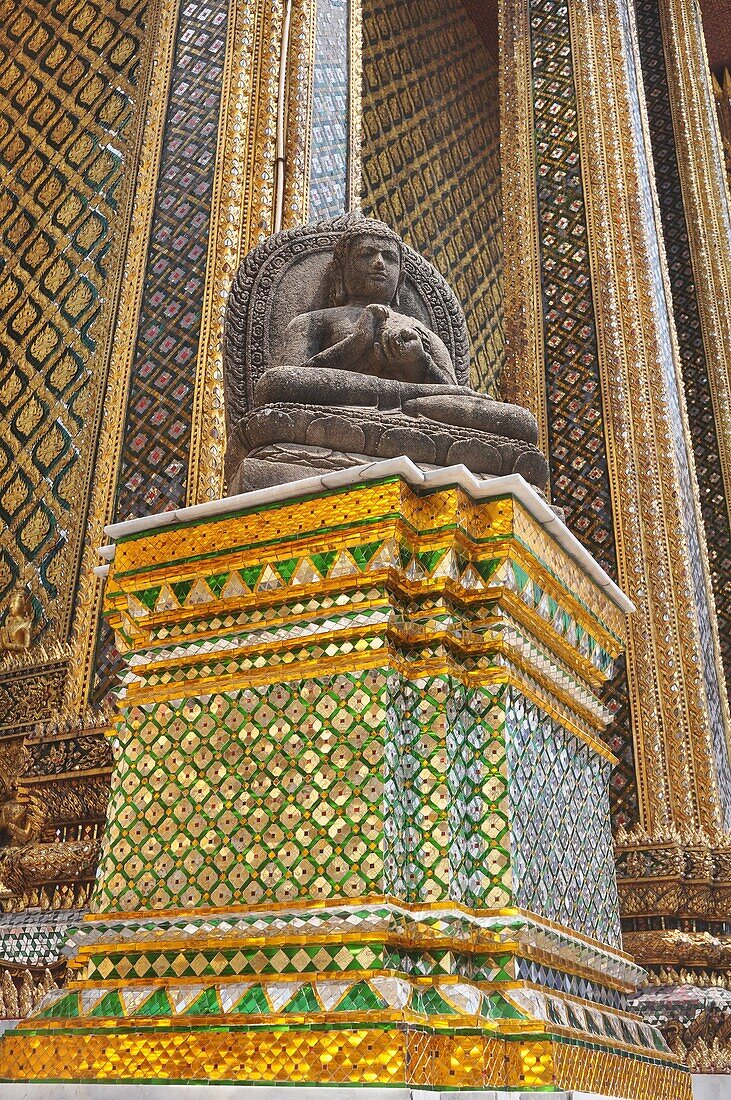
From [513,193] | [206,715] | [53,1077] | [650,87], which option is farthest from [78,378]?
[650,87]

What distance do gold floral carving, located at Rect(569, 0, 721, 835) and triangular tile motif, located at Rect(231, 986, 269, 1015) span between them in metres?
2.31

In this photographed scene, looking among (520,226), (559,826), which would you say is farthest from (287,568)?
(520,226)

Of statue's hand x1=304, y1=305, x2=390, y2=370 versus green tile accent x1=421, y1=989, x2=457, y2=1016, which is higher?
statue's hand x1=304, y1=305, x2=390, y2=370

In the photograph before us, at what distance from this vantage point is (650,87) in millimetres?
7422

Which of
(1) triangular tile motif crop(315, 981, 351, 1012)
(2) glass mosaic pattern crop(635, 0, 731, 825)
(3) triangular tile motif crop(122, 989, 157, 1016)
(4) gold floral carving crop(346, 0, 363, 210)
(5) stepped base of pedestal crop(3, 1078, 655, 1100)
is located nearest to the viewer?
(5) stepped base of pedestal crop(3, 1078, 655, 1100)

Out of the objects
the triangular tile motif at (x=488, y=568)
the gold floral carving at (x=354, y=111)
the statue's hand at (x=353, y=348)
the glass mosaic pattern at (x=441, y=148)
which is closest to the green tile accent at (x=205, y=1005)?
the triangular tile motif at (x=488, y=568)

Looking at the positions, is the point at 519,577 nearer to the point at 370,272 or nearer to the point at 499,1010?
the point at 499,1010

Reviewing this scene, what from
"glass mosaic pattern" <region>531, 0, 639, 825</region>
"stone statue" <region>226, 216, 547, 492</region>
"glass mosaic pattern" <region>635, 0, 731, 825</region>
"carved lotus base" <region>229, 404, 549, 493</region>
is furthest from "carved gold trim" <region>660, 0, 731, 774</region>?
"carved lotus base" <region>229, 404, 549, 493</region>

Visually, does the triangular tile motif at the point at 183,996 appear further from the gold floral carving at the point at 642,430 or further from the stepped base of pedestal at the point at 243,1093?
the gold floral carving at the point at 642,430

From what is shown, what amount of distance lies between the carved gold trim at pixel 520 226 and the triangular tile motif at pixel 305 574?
281 cm

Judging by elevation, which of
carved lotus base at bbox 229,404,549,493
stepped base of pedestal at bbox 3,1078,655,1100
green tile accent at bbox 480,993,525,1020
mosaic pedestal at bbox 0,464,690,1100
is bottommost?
stepped base of pedestal at bbox 3,1078,655,1100

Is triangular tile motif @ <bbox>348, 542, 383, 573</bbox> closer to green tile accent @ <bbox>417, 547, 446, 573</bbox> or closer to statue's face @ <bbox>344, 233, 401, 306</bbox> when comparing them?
green tile accent @ <bbox>417, 547, 446, 573</bbox>

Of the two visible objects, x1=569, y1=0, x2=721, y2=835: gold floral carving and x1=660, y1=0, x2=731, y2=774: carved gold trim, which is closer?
x1=569, y1=0, x2=721, y2=835: gold floral carving

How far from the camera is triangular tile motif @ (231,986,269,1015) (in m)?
1.38
